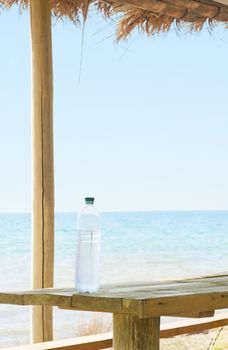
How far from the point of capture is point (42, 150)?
2.99 m

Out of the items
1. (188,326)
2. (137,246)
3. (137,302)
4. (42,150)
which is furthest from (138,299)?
(137,246)

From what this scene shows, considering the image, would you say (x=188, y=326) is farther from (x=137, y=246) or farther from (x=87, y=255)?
(x=137, y=246)

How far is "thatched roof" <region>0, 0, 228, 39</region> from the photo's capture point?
3.33 meters

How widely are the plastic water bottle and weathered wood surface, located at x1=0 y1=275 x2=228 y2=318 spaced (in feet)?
0.09

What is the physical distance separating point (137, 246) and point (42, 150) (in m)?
14.0

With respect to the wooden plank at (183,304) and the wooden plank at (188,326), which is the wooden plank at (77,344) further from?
the wooden plank at (183,304)

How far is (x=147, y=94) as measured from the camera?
2042cm

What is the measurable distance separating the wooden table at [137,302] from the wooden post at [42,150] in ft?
4.04

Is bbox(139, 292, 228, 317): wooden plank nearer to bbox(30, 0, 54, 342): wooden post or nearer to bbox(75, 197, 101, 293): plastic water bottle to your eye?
bbox(75, 197, 101, 293): plastic water bottle

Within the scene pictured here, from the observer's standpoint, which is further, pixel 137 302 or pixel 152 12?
pixel 152 12

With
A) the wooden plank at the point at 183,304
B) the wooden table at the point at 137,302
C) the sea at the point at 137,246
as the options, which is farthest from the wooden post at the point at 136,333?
the sea at the point at 137,246

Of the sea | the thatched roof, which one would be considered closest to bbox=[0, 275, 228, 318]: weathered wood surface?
the thatched roof

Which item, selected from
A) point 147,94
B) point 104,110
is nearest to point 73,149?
point 104,110

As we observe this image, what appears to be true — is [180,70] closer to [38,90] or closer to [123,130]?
[123,130]
